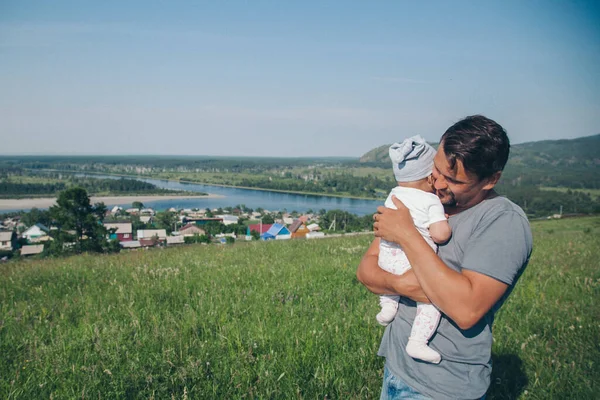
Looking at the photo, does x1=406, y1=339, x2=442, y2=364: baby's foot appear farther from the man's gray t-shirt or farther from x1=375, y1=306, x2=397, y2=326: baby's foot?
x1=375, y1=306, x2=397, y2=326: baby's foot

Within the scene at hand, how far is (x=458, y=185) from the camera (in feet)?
6.64

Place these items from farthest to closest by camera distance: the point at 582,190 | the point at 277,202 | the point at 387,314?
the point at 277,202 < the point at 582,190 < the point at 387,314

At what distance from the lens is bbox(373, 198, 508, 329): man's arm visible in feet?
5.91

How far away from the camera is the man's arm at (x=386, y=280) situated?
2086 mm

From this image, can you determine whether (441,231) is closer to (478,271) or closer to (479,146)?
(478,271)

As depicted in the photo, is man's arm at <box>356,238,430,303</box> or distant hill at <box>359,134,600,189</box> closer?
man's arm at <box>356,238,430,303</box>

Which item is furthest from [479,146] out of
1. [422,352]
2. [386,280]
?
[422,352]

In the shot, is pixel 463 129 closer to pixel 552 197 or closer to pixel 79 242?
pixel 79 242

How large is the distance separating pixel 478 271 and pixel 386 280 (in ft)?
1.93

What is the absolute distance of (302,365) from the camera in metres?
3.65

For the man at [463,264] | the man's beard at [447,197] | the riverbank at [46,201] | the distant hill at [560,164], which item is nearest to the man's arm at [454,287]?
the man at [463,264]

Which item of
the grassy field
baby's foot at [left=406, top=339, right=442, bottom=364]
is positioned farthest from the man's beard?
the grassy field

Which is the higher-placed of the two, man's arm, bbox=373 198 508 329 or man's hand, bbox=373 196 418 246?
man's hand, bbox=373 196 418 246

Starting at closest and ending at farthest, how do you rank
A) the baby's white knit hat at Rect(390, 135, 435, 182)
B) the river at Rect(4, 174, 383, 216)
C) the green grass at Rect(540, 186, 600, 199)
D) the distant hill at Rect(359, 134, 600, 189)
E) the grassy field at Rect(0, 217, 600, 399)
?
→ the baby's white knit hat at Rect(390, 135, 435, 182) → the grassy field at Rect(0, 217, 600, 399) → the distant hill at Rect(359, 134, 600, 189) → the green grass at Rect(540, 186, 600, 199) → the river at Rect(4, 174, 383, 216)
